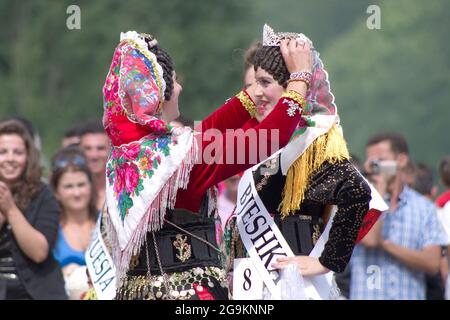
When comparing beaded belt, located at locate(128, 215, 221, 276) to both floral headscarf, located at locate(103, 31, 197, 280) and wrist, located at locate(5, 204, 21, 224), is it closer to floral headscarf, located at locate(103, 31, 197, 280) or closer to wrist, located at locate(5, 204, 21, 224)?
floral headscarf, located at locate(103, 31, 197, 280)

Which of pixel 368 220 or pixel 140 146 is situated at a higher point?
pixel 140 146

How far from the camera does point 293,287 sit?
5746 mm

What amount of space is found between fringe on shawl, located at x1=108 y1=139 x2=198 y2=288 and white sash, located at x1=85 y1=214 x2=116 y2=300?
104 centimetres

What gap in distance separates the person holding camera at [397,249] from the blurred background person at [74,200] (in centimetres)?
174

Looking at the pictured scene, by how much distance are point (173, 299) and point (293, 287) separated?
547 mm

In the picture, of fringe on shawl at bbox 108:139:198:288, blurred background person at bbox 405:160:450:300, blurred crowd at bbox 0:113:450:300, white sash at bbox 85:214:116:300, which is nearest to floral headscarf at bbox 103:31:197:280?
fringe on shawl at bbox 108:139:198:288

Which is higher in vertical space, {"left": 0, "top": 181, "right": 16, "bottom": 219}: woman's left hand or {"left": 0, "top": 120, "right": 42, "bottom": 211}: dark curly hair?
{"left": 0, "top": 120, "right": 42, "bottom": 211}: dark curly hair

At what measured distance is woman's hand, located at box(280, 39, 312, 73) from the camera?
5.55m

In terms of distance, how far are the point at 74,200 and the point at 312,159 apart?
11.4ft

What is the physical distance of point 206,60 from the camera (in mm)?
31172

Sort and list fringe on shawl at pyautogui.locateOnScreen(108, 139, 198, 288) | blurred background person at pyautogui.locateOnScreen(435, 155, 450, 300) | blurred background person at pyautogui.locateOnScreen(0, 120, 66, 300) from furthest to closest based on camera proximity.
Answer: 1. blurred background person at pyautogui.locateOnScreen(435, 155, 450, 300)
2. blurred background person at pyautogui.locateOnScreen(0, 120, 66, 300)
3. fringe on shawl at pyautogui.locateOnScreen(108, 139, 198, 288)

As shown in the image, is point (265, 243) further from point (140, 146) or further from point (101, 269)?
point (101, 269)

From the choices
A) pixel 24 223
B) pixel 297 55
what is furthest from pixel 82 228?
pixel 297 55
